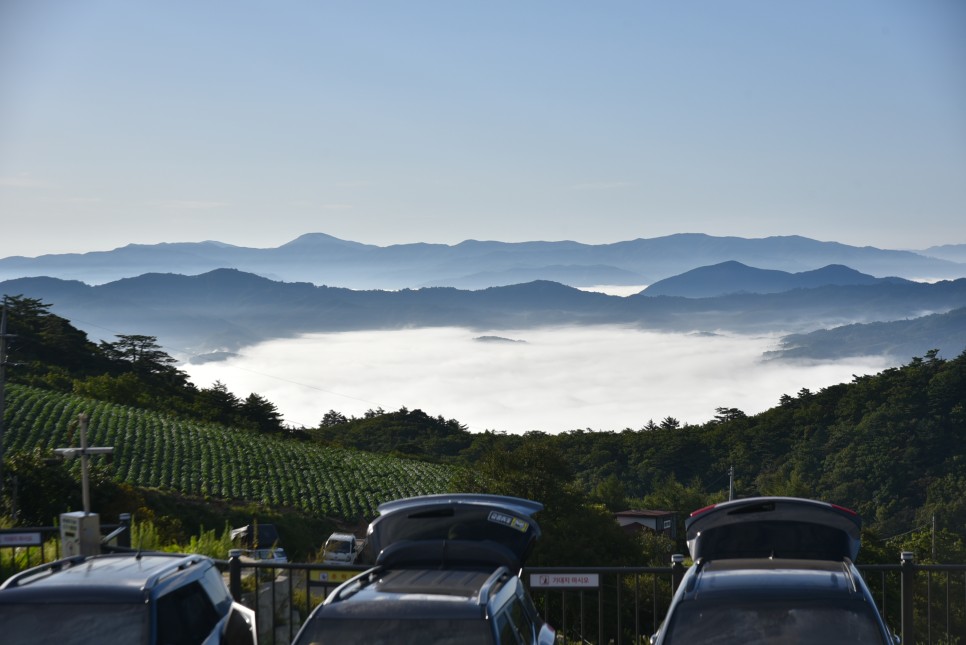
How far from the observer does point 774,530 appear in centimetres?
707

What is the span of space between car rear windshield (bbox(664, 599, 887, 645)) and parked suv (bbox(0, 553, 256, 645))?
10.5ft

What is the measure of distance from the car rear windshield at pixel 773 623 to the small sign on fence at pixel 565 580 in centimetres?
185

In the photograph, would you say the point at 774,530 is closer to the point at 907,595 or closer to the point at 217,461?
the point at 907,595

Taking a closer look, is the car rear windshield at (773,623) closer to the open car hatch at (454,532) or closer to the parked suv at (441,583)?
the parked suv at (441,583)

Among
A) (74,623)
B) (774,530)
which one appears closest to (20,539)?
(74,623)

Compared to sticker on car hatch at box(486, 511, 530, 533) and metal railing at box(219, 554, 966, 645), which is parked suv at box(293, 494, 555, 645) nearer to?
sticker on car hatch at box(486, 511, 530, 533)

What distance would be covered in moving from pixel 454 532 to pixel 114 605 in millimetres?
2297

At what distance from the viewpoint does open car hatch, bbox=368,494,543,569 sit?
272 inches

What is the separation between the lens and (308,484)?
61312 millimetres

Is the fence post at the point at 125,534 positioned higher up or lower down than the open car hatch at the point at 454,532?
lower down

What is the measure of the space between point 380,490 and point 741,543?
56.2 m

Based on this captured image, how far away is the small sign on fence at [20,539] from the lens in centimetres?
900

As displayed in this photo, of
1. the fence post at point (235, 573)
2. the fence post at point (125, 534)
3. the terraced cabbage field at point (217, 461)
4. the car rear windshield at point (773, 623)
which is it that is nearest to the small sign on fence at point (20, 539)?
the fence post at point (125, 534)

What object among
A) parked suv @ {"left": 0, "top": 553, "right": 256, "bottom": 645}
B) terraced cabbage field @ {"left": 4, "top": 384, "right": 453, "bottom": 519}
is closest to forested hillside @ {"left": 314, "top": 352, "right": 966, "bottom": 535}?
terraced cabbage field @ {"left": 4, "top": 384, "right": 453, "bottom": 519}
